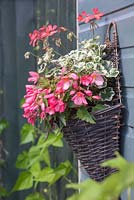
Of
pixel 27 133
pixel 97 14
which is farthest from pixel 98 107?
pixel 27 133

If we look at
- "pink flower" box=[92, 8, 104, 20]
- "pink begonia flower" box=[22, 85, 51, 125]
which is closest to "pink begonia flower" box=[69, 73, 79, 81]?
"pink begonia flower" box=[22, 85, 51, 125]

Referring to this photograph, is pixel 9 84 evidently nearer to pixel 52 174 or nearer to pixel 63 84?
pixel 52 174

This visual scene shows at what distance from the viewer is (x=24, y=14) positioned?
2.74 metres

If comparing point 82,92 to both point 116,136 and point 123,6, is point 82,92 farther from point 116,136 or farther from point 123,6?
point 123,6

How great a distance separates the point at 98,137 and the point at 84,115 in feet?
0.34

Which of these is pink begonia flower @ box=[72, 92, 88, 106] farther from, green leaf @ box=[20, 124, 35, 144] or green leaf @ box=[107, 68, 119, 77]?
green leaf @ box=[20, 124, 35, 144]

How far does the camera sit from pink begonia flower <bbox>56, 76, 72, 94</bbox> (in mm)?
1458

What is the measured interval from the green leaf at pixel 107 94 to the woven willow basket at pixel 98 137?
0.03 meters

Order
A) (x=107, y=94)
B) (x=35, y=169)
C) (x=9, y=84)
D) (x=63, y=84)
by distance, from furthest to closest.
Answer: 1. (x=9, y=84)
2. (x=35, y=169)
3. (x=107, y=94)
4. (x=63, y=84)

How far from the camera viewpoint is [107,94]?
1568mm

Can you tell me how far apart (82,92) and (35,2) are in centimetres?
138

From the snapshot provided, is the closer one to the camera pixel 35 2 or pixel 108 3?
pixel 108 3

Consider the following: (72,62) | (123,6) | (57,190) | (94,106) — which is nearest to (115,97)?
(94,106)

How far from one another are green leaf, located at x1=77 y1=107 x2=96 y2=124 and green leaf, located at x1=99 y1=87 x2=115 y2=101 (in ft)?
0.31
